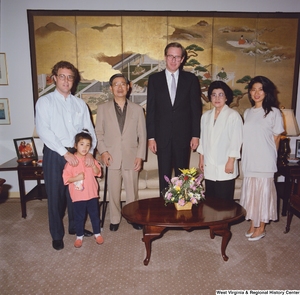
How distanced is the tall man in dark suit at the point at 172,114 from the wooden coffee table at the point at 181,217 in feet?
1.84

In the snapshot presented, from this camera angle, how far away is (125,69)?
394 cm

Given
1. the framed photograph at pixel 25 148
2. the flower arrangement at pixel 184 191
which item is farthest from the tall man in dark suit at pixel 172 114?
the framed photograph at pixel 25 148

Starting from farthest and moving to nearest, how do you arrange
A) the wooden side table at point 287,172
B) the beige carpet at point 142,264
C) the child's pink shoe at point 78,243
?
the wooden side table at point 287,172
the child's pink shoe at point 78,243
the beige carpet at point 142,264

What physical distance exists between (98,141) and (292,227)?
2345 mm

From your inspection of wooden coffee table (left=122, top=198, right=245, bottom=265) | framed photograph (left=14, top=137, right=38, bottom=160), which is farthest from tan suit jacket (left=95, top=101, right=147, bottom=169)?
framed photograph (left=14, top=137, right=38, bottom=160)

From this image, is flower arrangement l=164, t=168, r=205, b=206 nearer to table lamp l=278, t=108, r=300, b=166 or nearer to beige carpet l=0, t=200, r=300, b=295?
beige carpet l=0, t=200, r=300, b=295

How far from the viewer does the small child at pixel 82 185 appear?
104 inches

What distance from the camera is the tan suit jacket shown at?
2.93 meters

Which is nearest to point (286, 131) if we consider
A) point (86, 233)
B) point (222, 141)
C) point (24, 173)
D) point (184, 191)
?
point (222, 141)

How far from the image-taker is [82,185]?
268 centimetres

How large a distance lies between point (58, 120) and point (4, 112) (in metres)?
1.83

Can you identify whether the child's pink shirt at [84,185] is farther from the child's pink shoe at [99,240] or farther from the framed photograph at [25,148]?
the framed photograph at [25,148]

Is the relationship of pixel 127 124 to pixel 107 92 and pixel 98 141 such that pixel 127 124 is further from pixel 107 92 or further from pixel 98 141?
pixel 107 92

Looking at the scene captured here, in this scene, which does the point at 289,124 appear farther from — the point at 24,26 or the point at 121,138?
the point at 24,26
